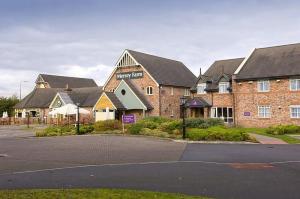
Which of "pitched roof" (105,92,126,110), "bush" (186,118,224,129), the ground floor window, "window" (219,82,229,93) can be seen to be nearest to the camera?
"bush" (186,118,224,129)

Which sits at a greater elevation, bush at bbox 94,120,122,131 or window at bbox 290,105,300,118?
window at bbox 290,105,300,118

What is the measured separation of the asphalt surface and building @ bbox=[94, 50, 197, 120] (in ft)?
87.6

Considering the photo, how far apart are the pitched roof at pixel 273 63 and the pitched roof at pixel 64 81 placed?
4747 centimetres

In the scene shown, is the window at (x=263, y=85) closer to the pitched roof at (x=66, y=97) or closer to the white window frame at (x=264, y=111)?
the white window frame at (x=264, y=111)

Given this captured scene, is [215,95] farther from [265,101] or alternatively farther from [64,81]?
[64,81]

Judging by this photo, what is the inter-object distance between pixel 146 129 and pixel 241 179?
20079mm

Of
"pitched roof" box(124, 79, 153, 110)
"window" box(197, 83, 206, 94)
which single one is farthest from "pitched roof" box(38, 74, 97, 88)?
"window" box(197, 83, 206, 94)

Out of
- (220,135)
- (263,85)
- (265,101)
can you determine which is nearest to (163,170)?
(220,135)

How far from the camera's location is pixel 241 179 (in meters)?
12.7

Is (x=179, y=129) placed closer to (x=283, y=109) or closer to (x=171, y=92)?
(x=283, y=109)

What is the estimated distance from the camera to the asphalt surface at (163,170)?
1137 centimetres

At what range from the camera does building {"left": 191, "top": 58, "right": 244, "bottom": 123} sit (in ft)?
146

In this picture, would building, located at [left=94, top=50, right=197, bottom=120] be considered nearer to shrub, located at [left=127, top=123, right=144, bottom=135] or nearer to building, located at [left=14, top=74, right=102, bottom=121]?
building, located at [left=14, top=74, right=102, bottom=121]

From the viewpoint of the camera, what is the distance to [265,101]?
41344mm
